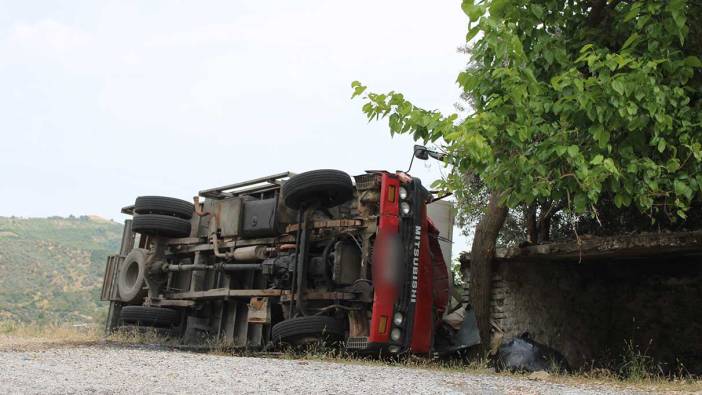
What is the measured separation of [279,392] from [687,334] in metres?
8.83

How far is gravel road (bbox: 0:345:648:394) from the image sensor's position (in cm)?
430

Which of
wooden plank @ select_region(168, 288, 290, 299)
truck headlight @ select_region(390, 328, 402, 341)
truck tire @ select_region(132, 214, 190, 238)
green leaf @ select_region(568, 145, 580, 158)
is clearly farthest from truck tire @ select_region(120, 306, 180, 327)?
green leaf @ select_region(568, 145, 580, 158)

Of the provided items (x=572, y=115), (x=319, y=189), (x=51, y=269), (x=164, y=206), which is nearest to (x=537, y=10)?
(x=572, y=115)

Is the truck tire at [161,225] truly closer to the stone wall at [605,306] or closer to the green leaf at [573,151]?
the stone wall at [605,306]

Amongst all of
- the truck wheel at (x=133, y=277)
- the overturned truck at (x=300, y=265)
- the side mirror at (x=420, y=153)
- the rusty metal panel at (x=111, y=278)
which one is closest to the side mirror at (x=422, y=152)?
the side mirror at (x=420, y=153)

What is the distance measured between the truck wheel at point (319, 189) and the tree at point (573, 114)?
154 centimetres

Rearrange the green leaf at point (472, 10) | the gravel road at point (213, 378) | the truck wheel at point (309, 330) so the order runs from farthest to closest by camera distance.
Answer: the truck wheel at point (309, 330) < the green leaf at point (472, 10) < the gravel road at point (213, 378)

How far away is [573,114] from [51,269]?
37002 millimetres

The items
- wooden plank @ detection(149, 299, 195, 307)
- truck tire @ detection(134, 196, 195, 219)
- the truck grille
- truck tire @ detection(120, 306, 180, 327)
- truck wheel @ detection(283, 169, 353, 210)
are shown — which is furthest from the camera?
truck tire @ detection(134, 196, 195, 219)

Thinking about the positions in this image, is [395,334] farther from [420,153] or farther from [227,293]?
[227,293]

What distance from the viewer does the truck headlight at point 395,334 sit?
7396 mm

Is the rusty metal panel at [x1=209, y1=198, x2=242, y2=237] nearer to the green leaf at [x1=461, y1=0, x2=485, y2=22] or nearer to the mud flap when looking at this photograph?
the mud flap

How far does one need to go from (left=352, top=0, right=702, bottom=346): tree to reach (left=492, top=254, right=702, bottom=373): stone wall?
3.29 m

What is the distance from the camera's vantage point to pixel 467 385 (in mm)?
5012
